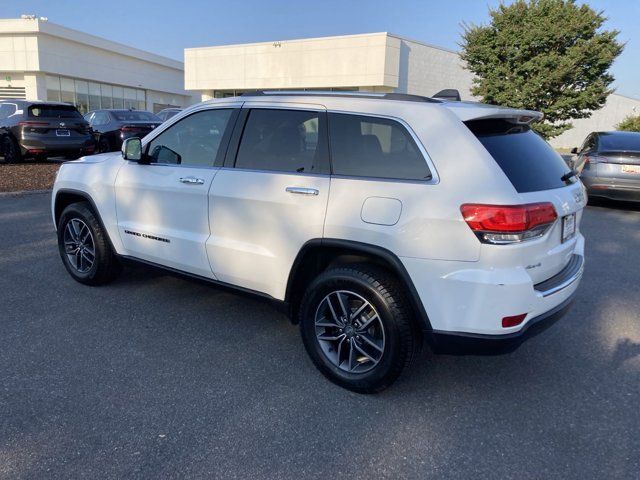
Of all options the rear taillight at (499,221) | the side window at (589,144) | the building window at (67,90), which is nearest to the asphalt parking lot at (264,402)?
the rear taillight at (499,221)

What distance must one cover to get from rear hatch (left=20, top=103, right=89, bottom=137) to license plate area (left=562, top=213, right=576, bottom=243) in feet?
43.1

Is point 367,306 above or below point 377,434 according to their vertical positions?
above

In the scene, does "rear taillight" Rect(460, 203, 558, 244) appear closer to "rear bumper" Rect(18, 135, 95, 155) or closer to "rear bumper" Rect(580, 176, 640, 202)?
"rear bumper" Rect(580, 176, 640, 202)

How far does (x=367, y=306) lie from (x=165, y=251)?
1841mm

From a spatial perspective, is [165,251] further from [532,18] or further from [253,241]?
[532,18]

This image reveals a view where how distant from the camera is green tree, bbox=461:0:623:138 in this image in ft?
61.8

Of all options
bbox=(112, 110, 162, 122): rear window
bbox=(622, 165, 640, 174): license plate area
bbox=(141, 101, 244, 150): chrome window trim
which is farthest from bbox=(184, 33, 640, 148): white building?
bbox=(141, 101, 244, 150): chrome window trim

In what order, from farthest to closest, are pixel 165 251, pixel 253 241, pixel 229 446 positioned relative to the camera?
pixel 165 251
pixel 253 241
pixel 229 446

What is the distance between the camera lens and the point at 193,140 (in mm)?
4125

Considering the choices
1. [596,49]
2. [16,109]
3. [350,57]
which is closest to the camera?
[16,109]

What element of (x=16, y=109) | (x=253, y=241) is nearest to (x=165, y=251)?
(x=253, y=241)

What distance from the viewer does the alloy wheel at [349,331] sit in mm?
3176

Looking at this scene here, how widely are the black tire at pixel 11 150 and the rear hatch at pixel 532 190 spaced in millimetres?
13612

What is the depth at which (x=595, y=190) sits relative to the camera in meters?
9.80
